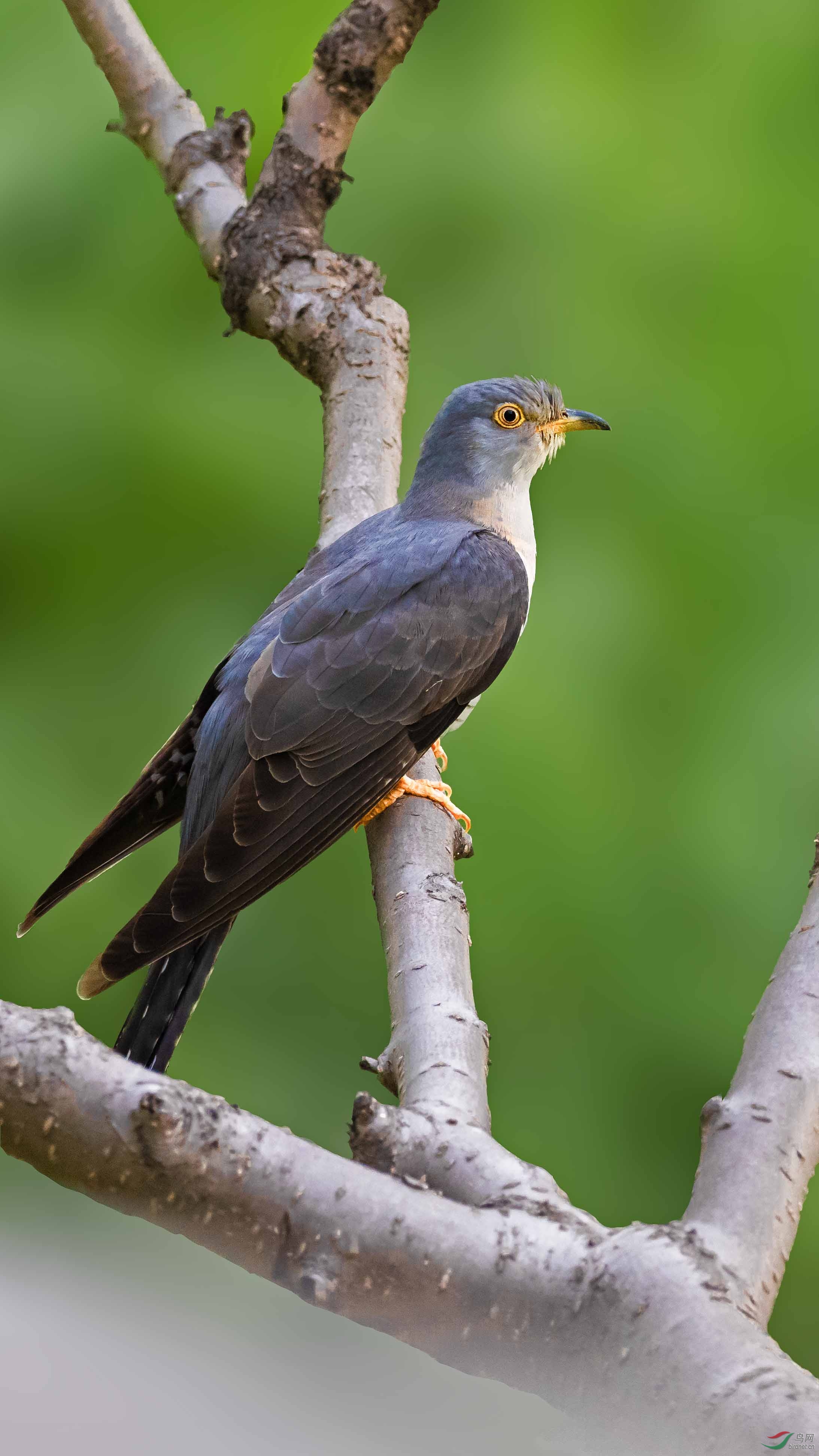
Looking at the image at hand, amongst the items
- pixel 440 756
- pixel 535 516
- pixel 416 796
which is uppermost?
pixel 535 516

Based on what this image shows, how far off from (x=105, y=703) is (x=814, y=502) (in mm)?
1484

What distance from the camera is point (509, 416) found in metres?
1.66

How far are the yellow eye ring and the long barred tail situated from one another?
0.82 meters

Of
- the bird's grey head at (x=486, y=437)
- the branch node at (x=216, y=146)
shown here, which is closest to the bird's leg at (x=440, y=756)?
the bird's grey head at (x=486, y=437)

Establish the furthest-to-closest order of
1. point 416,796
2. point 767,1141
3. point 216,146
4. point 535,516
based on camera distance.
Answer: point 535,516, point 216,146, point 416,796, point 767,1141

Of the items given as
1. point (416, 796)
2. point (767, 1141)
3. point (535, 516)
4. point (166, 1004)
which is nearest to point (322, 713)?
point (416, 796)

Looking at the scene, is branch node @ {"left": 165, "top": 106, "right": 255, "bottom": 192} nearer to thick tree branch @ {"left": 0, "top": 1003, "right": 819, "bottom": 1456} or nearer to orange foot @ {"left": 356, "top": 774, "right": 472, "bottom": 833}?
orange foot @ {"left": 356, "top": 774, "right": 472, "bottom": 833}

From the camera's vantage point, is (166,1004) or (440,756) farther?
(440,756)

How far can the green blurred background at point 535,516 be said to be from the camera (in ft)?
6.64

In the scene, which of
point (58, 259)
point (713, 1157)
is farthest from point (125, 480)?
point (713, 1157)

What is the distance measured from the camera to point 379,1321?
60cm

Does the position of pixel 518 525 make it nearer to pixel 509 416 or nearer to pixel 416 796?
pixel 509 416

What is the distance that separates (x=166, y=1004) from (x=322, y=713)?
13.9 inches

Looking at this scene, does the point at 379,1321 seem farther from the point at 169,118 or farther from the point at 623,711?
the point at 169,118
